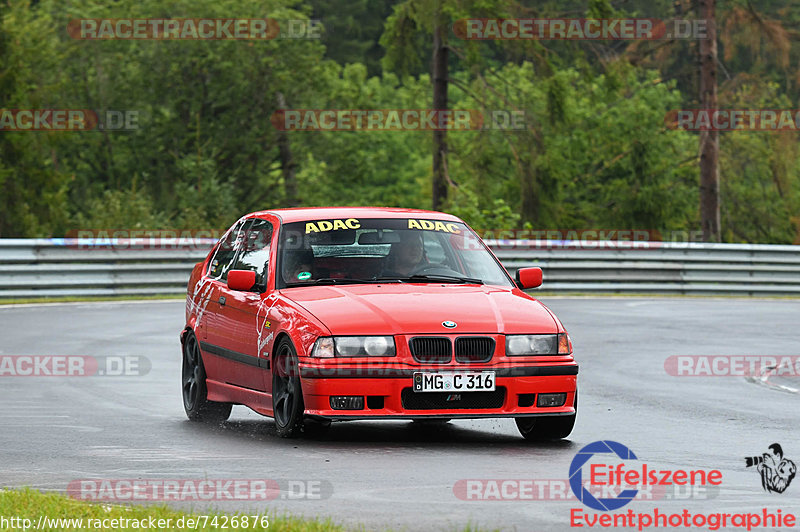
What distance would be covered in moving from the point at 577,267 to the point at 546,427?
772 inches

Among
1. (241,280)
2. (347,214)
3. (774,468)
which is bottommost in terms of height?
(774,468)

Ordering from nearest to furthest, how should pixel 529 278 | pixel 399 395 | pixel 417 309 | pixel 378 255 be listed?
pixel 399 395 < pixel 417 309 < pixel 378 255 < pixel 529 278

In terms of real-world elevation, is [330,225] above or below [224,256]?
above

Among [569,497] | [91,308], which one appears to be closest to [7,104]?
[91,308]

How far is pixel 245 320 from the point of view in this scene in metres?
11.1

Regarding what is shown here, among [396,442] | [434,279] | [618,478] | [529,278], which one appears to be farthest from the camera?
[529,278]

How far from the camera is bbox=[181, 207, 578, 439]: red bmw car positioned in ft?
32.5

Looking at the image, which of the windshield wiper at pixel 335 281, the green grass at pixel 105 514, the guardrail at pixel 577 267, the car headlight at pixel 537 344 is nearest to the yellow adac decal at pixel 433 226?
the windshield wiper at pixel 335 281

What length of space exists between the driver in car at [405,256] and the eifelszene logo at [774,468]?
2700 mm

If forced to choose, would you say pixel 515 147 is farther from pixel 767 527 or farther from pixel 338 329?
pixel 767 527

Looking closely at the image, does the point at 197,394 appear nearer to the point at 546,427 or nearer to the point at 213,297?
the point at 213,297

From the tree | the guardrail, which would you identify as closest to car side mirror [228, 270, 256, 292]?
the guardrail

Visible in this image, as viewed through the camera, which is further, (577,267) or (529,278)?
(577,267)

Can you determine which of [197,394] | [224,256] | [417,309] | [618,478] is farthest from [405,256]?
[618,478]
